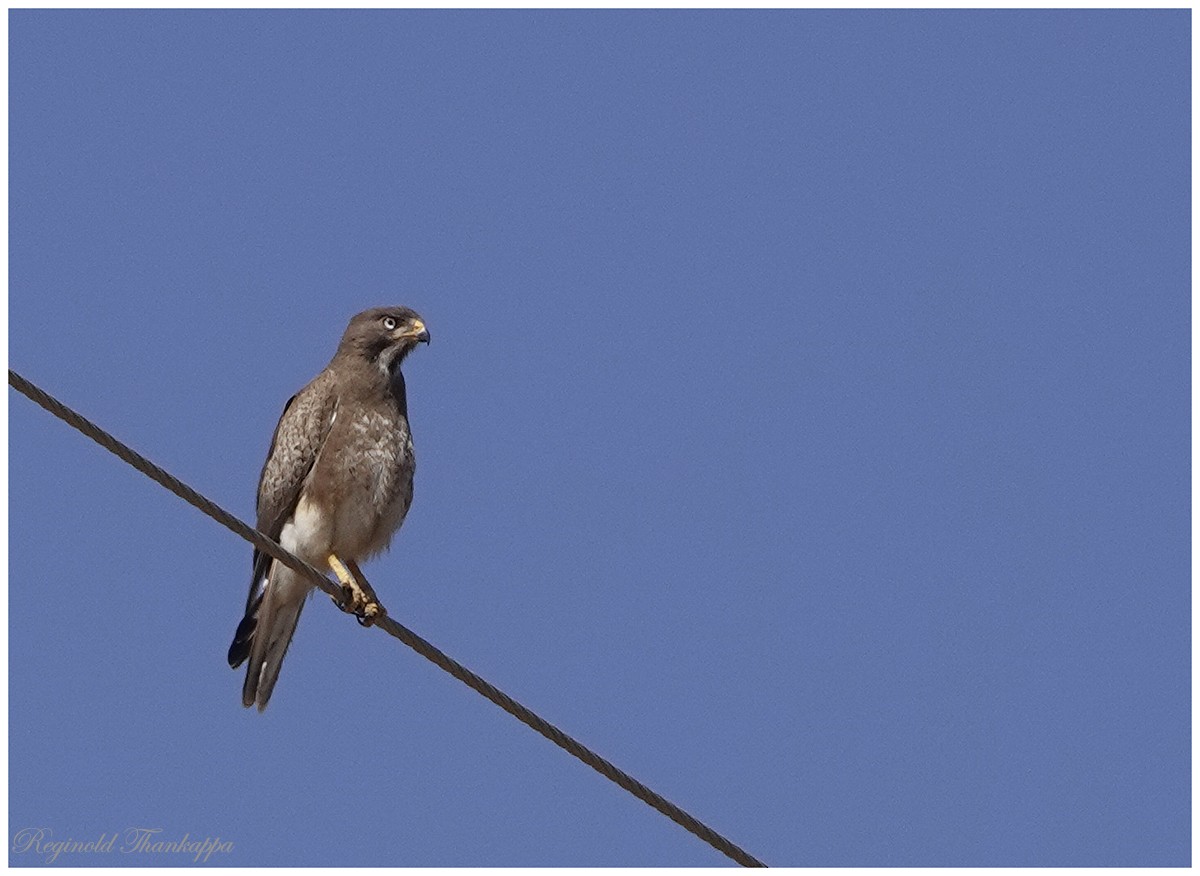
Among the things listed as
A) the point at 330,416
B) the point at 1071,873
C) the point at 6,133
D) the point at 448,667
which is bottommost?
the point at 448,667

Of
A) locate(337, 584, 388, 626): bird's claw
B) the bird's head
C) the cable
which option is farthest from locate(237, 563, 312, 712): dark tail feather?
the cable

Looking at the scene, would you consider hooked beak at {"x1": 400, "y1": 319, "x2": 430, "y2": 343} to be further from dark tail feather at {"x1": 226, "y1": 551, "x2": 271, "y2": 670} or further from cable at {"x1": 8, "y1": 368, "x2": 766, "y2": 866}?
cable at {"x1": 8, "y1": 368, "x2": 766, "y2": 866}

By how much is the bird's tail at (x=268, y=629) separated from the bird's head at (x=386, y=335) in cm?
112

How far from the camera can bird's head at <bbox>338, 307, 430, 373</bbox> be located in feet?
30.4

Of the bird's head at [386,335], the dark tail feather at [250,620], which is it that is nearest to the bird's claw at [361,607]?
the dark tail feather at [250,620]

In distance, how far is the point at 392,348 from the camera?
365 inches

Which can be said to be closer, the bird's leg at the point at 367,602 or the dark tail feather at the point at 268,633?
the bird's leg at the point at 367,602

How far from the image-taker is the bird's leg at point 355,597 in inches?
321

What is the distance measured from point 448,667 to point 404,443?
2.90 m

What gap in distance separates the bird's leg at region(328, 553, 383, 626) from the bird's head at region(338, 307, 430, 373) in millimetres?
1077

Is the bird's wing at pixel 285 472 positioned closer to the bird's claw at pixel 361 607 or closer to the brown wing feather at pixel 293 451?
the brown wing feather at pixel 293 451

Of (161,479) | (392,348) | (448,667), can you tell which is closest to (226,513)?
(161,479)

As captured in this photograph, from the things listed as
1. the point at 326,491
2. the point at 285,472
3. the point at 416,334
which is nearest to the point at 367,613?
the point at 326,491

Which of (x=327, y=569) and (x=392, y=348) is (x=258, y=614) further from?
(x=392, y=348)
